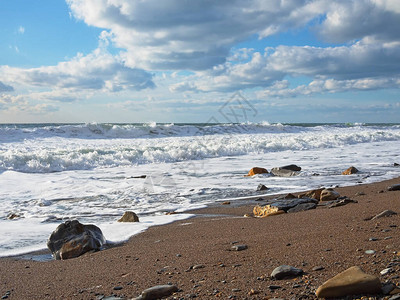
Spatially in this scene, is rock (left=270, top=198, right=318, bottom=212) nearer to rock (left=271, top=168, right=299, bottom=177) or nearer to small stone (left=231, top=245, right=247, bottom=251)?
small stone (left=231, top=245, right=247, bottom=251)

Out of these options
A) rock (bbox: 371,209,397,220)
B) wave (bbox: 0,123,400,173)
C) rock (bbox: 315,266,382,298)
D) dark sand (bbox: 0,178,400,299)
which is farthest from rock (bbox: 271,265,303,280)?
wave (bbox: 0,123,400,173)

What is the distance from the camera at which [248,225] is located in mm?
4781

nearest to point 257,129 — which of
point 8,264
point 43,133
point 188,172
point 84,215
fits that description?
point 43,133

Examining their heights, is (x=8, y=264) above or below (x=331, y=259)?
below

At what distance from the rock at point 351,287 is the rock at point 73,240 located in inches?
113

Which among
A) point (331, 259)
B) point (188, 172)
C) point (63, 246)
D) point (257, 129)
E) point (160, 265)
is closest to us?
point (331, 259)

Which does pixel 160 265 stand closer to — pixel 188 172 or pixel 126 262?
pixel 126 262

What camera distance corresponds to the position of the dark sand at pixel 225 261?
96.4 inches

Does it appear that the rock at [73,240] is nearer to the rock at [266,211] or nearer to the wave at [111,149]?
the rock at [266,211]

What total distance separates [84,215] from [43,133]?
2262 centimetres

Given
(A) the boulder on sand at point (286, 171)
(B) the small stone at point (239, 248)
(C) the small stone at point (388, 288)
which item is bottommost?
(A) the boulder on sand at point (286, 171)

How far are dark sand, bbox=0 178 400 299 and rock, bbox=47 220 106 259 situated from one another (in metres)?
0.19

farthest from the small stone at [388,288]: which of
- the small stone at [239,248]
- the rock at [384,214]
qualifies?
the rock at [384,214]

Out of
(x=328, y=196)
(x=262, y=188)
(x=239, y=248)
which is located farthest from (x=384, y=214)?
(x=262, y=188)
